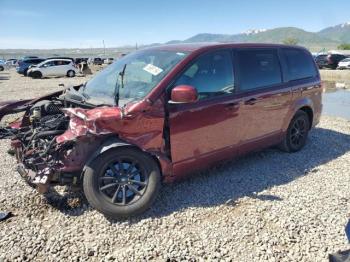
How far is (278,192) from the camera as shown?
4.62 meters

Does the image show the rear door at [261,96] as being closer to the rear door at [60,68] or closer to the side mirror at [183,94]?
the side mirror at [183,94]

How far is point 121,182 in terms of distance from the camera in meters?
3.90

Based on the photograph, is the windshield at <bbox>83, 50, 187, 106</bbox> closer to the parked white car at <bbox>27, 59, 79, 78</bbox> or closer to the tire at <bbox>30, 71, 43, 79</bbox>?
the parked white car at <bbox>27, 59, 79, 78</bbox>

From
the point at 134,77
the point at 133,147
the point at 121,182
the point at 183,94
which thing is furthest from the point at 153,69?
the point at 121,182

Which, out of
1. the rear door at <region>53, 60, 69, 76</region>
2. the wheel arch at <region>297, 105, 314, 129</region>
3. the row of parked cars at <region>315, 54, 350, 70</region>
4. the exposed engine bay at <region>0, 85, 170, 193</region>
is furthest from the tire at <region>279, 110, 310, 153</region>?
the row of parked cars at <region>315, 54, 350, 70</region>

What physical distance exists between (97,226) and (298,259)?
2056 millimetres

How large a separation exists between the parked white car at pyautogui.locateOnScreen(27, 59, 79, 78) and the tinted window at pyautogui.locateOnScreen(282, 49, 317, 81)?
90.5ft

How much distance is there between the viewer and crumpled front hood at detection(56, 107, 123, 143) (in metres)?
3.67

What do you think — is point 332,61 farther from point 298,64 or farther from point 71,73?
point 298,64

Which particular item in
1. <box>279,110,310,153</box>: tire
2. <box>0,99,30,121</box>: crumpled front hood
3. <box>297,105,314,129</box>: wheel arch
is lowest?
<box>279,110,310,153</box>: tire

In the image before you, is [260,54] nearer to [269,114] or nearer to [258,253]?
[269,114]

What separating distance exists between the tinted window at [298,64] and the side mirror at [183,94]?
2.48 metres

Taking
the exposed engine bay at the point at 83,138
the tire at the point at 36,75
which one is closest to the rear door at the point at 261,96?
the exposed engine bay at the point at 83,138

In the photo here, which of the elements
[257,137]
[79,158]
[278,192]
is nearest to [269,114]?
[257,137]
